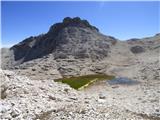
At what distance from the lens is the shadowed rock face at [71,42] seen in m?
156

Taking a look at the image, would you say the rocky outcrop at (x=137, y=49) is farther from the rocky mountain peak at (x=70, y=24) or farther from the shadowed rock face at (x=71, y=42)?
the rocky mountain peak at (x=70, y=24)

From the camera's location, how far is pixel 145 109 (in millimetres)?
29844

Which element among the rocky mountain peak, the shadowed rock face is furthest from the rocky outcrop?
the rocky mountain peak

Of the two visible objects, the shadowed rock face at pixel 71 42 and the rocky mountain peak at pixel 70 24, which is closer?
the shadowed rock face at pixel 71 42

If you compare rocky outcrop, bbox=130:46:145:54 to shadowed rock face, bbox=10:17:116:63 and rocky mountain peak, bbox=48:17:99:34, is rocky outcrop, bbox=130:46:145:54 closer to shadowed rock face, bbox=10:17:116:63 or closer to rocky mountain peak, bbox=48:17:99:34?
shadowed rock face, bbox=10:17:116:63

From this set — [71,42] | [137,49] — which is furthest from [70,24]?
[137,49]

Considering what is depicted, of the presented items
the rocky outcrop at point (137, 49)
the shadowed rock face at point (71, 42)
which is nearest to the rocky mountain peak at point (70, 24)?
the shadowed rock face at point (71, 42)

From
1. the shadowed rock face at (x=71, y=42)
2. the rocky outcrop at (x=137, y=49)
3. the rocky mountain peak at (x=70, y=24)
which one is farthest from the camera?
the rocky mountain peak at (x=70, y=24)

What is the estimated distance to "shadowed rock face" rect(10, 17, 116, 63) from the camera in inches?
6161

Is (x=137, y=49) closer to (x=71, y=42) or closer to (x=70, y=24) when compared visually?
(x=71, y=42)

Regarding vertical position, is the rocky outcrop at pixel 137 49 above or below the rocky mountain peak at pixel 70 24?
below

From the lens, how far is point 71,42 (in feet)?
553

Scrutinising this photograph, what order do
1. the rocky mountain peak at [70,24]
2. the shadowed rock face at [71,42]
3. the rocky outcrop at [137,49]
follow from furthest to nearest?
the rocky mountain peak at [70,24]
the rocky outcrop at [137,49]
the shadowed rock face at [71,42]

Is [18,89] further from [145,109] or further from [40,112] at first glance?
[145,109]
